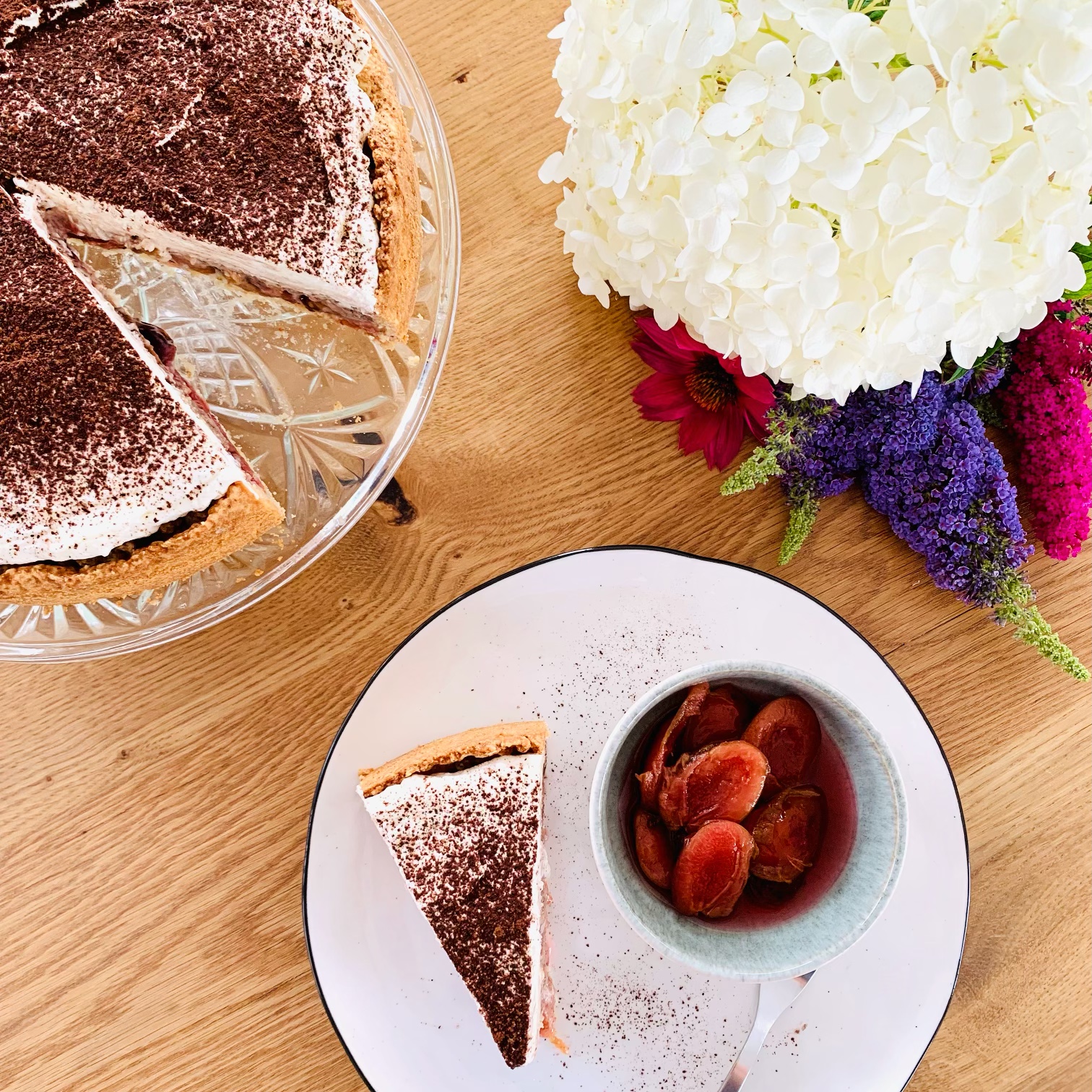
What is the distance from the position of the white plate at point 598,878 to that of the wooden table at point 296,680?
0.48 ft

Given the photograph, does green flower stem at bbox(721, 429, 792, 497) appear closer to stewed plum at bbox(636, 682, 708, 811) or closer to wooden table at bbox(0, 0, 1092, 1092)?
Answer: wooden table at bbox(0, 0, 1092, 1092)

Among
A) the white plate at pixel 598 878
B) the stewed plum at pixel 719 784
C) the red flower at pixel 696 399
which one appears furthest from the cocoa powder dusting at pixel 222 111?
the stewed plum at pixel 719 784

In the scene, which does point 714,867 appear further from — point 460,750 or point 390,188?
point 390,188

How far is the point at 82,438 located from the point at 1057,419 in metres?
1.63

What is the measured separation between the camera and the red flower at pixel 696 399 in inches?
64.3

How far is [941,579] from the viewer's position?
1.68m

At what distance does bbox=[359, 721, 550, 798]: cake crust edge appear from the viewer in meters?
1.63

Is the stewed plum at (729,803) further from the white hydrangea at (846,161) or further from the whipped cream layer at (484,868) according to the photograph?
the white hydrangea at (846,161)

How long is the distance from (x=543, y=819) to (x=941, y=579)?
846 millimetres

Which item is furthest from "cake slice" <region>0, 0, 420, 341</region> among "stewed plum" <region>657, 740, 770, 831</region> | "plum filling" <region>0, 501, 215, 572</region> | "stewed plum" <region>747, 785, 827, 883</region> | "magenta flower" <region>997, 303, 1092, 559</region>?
"magenta flower" <region>997, 303, 1092, 559</region>

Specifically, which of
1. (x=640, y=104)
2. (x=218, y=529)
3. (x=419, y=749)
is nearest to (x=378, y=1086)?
(x=419, y=749)

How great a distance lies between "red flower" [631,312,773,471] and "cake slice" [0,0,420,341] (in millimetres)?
463

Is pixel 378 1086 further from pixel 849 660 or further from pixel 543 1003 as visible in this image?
pixel 849 660

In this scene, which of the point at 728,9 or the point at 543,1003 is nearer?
the point at 728,9
